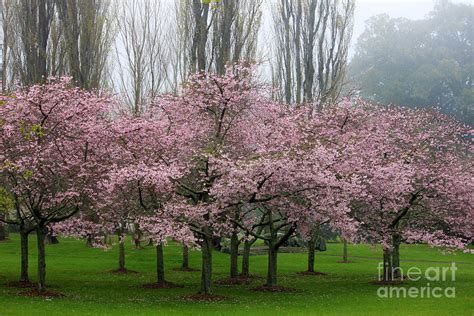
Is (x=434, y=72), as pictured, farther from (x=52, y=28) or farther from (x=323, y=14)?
(x=52, y=28)

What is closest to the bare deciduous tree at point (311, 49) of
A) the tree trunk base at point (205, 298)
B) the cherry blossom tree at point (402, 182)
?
the cherry blossom tree at point (402, 182)

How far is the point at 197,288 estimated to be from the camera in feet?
66.4

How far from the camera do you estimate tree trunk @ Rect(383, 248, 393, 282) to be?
21.8m

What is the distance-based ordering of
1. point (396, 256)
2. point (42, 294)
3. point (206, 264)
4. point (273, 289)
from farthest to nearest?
1. point (396, 256)
2. point (273, 289)
3. point (206, 264)
4. point (42, 294)

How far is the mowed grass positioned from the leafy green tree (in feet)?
78.0

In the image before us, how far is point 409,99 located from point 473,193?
115ft

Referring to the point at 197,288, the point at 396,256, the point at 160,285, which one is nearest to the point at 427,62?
the point at 396,256

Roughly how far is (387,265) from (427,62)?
36840 millimetres

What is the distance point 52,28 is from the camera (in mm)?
30500

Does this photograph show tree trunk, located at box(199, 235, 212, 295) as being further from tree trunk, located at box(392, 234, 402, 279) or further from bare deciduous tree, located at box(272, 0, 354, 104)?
bare deciduous tree, located at box(272, 0, 354, 104)

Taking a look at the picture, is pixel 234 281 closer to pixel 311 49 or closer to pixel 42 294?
pixel 42 294

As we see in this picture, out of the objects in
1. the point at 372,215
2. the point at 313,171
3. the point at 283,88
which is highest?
the point at 283,88

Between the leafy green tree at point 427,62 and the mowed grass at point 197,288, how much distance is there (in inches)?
936

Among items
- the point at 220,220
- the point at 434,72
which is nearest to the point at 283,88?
the point at 220,220
